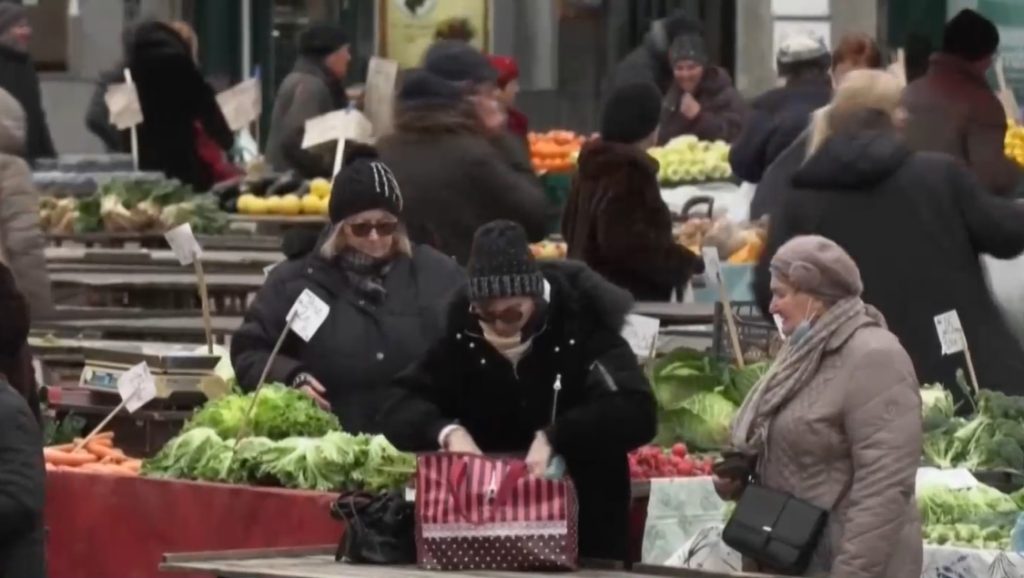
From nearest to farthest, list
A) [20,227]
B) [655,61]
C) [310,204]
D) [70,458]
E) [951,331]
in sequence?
1. [951,331]
2. [70,458]
3. [20,227]
4. [310,204]
5. [655,61]

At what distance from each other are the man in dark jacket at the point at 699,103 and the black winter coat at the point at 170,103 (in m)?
3.13

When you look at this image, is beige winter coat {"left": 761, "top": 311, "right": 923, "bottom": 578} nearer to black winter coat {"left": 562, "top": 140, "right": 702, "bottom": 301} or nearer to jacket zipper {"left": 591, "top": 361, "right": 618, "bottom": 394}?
jacket zipper {"left": 591, "top": 361, "right": 618, "bottom": 394}

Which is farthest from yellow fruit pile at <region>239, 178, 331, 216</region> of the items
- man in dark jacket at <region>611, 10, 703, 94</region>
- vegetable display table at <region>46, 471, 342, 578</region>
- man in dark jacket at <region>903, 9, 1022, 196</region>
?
→ vegetable display table at <region>46, 471, 342, 578</region>

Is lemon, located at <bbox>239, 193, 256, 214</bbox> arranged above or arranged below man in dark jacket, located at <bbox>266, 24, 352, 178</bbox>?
below

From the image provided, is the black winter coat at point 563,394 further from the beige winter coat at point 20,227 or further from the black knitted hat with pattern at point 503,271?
the beige winter coat at point 20,227

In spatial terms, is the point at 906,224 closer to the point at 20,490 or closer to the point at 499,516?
the point at 499,516

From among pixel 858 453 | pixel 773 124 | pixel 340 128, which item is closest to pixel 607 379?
pixel 858 453

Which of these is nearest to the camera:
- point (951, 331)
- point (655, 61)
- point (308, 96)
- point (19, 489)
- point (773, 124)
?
point (19, 489)

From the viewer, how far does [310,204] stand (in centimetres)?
1758

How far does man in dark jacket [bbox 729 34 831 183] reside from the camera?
13672 mm

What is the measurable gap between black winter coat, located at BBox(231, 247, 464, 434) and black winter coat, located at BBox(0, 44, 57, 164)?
11.2 m

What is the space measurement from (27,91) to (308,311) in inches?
469

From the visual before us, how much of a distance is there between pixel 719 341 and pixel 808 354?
12.1 ft

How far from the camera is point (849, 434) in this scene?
7.38 meters
